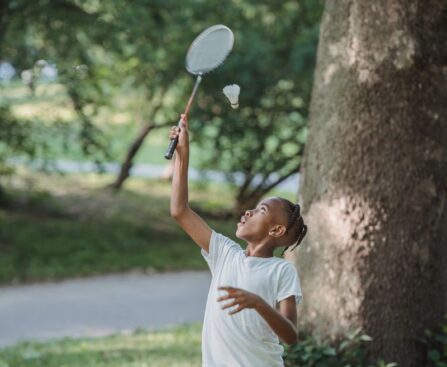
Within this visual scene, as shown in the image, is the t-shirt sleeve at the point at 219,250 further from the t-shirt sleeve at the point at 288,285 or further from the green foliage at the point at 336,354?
the green foliage at the point at 336,354

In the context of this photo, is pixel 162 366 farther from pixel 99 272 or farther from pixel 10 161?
pixel 10 161

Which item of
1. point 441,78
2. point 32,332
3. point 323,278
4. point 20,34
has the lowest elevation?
point 32,332

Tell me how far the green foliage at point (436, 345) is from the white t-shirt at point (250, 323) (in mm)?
2461

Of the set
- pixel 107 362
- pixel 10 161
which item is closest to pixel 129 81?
pixel 10 161

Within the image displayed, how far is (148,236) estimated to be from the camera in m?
13.8

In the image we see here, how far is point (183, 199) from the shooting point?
3.80 meters

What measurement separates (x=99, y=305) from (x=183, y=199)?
6.47 m

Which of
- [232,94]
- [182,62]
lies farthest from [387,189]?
[182,62]

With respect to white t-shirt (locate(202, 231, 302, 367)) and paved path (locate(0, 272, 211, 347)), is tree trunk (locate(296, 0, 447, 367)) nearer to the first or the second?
white t-shirt (locate(202, 231, 302, 367))

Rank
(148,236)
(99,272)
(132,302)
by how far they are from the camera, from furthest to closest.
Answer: (148,236) → (99,272) → (132,302)

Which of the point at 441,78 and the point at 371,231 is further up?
the point at 441,78

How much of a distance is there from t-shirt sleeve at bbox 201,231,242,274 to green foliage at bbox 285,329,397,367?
205 cm

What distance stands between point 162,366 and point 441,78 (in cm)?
279

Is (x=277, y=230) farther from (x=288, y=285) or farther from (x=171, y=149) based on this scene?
(x=171, y=149)
